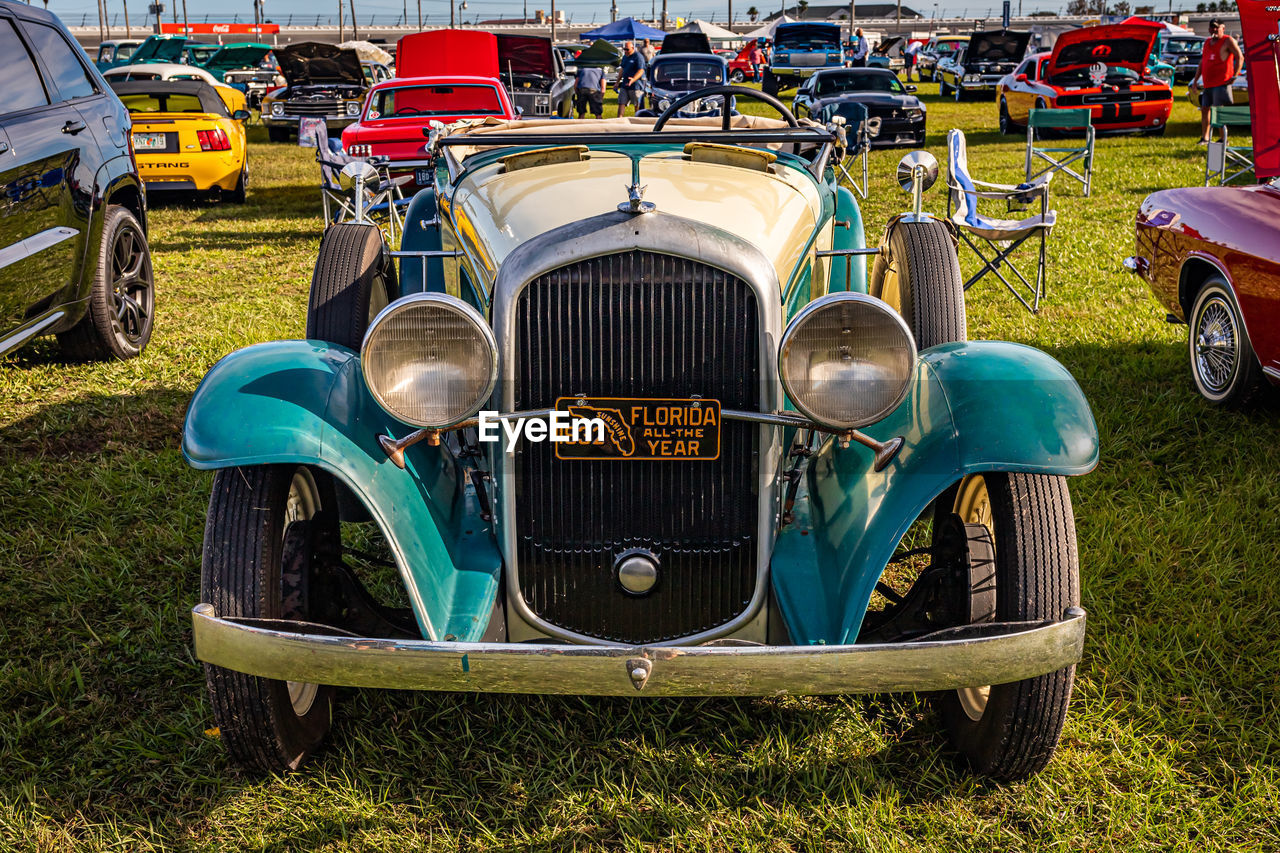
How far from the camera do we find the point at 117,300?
6191mm

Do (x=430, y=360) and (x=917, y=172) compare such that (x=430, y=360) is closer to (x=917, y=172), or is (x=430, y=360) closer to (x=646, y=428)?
(x=646, y=428)

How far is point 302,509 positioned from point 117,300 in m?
4.15

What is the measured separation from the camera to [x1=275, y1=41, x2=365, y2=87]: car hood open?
1838 centimetres

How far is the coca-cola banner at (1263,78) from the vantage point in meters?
5.18

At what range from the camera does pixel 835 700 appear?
3.02 m

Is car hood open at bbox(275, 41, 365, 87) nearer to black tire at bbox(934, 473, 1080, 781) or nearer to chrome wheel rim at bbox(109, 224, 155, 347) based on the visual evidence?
chrome wheel rim at bbox(109, 224, 155, 347)

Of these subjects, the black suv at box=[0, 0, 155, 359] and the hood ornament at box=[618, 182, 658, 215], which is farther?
the black suv at box=[0, 0, 155, 359]

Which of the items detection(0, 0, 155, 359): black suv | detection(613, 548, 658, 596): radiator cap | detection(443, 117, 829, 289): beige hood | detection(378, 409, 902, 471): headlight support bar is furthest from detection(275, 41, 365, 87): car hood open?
detection(613, 548, 658, 596): radiator cap

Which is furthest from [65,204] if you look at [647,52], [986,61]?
[647,52]

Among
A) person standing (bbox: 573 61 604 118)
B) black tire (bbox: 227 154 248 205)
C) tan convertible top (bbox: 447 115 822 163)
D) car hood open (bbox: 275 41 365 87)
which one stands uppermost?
car hood open (bbox: 275 41 365 87)

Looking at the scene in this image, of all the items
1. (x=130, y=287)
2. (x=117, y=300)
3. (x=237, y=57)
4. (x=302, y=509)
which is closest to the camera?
(x=302, y=509)

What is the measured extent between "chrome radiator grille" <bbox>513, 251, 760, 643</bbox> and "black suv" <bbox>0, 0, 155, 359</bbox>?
3540 millimetres

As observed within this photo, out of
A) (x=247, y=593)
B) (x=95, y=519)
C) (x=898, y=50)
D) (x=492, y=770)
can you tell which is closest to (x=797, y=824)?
(x=492, y=770)

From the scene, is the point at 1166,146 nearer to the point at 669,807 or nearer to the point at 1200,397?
the point at 1200,397
